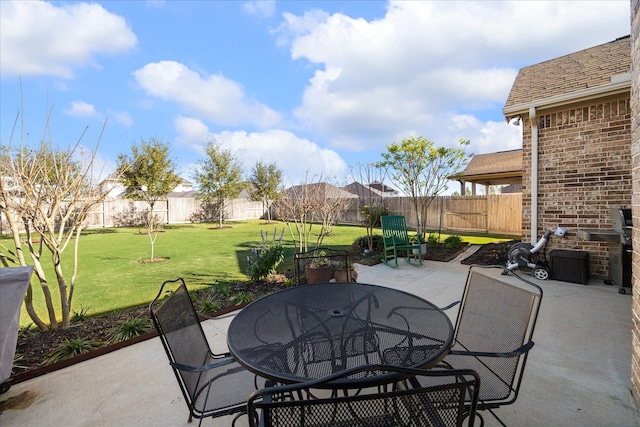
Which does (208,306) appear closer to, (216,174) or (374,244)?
(374,244)

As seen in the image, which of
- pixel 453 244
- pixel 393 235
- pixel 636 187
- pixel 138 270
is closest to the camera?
pixel 636 187

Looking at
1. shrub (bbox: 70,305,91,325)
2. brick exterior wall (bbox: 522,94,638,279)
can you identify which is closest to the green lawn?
shrub (bbox: 70,305,91,325)

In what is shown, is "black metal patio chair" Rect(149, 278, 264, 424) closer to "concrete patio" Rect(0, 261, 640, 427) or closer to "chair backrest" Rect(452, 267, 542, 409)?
"concrete patio" Rect(0, 261, 640, 427)

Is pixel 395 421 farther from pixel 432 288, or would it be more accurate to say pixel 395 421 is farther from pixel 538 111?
pixel 538 111

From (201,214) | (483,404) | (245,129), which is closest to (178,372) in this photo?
(483,404)

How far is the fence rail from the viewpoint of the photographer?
10695mm

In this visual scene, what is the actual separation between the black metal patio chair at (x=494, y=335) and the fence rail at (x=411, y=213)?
5.64 m

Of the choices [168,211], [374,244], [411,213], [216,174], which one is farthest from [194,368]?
[168,211]

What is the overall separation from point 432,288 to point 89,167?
441cm

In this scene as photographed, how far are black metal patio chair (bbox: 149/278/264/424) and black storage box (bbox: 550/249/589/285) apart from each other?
16.4 feet

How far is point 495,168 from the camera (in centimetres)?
1033

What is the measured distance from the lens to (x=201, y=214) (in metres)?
19.6

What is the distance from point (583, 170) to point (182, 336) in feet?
19.1

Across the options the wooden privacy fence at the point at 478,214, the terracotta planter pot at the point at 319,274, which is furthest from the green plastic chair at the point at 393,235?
the wooden privacy fence at the point at 478,214
